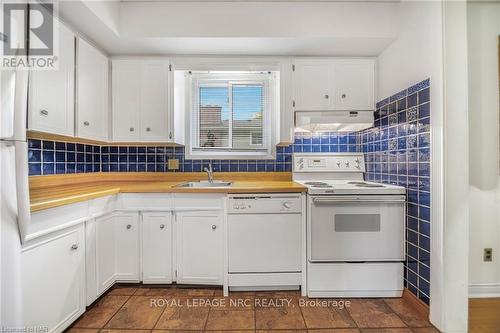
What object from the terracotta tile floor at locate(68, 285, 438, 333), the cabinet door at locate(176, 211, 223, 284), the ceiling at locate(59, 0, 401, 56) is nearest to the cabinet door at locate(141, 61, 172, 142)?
the ceiling at locate(59, 0, 401, 56)

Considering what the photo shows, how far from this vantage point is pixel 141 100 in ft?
7.77

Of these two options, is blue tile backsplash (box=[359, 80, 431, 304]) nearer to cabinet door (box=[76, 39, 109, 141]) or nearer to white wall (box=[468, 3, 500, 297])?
white wall (box=[468, 3, 500, 297])

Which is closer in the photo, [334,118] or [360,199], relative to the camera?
[360,199]

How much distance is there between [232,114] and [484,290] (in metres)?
2.70

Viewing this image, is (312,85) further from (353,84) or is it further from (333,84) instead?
(353,84)

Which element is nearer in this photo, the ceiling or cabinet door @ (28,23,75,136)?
cabinet door @ (28,23,75,136)

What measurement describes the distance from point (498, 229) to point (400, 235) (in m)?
0.71

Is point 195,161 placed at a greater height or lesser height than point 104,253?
greater

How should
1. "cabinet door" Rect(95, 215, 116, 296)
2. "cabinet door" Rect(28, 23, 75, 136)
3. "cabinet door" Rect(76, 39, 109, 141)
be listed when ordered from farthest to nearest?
"cabinet door" Rect(76, 39, 109, 141) → "cabinet door" Rect(95, 215, 116, 296) → "cabinet door" Rect(28, 23, 75, 136)

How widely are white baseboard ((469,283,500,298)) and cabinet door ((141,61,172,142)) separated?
283 centimetres

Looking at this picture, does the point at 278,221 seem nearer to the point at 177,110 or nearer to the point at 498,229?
the point at 177,110

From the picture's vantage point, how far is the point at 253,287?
2064 millimetres

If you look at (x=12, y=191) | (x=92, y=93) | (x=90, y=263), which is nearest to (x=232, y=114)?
(x=92, y=93)

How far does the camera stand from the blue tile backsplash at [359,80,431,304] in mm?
1704
